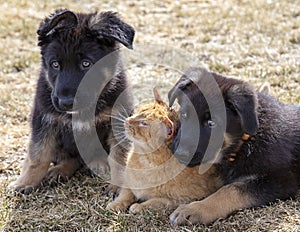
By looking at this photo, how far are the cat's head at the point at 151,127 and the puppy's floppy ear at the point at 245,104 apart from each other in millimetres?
502

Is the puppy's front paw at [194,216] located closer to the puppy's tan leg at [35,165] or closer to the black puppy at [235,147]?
the black puppy at [235,147]

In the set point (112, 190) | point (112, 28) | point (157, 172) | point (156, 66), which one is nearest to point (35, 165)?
point (112, 190)

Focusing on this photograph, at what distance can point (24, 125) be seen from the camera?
5.96m

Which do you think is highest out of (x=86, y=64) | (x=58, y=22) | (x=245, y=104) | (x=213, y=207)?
(x=58, y=22)

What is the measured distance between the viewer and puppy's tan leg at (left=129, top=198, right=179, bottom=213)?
14.0 feet

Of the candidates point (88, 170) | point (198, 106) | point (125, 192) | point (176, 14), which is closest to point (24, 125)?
point (88, 170)

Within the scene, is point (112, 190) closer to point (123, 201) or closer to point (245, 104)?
point (123, 201)

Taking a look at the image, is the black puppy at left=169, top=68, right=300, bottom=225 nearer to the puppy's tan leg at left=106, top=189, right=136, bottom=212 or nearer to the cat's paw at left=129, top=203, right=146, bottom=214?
the cat's paw at left=129, top=203, right=146, bottom=214

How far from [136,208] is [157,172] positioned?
325mm

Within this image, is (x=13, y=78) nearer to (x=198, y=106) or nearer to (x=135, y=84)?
(x=135, y=84)

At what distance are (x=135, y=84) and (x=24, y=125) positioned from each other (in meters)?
1.39

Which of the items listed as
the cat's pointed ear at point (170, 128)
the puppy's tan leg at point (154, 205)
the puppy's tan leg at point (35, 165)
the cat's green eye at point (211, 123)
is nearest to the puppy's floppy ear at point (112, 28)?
the cat's pointed ear at point (170, 128)

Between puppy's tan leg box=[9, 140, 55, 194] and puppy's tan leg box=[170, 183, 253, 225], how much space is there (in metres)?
1.28

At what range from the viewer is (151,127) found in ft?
14.1
